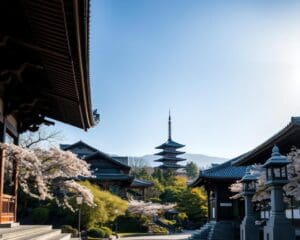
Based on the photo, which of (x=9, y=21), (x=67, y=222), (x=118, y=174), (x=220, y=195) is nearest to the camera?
(x=9, y=21)

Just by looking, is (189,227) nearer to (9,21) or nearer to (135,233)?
(135,233)

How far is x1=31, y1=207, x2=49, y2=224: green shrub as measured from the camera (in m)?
35.6

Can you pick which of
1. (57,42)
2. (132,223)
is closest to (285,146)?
(57,42)

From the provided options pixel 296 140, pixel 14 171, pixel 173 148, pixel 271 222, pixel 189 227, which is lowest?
pixel 189 227

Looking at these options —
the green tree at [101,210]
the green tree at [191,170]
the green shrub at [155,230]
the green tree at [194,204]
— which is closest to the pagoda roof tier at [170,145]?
the green tree at [191,170]

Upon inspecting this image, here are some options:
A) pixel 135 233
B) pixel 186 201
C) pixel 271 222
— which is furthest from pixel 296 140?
pixel 186 201

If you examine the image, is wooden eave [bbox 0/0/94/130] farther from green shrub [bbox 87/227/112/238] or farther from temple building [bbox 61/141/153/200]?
temple building [bbox 61/141/153/200]

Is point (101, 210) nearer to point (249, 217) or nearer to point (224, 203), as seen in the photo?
point (224, 203)

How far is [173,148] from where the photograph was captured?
88.8 m

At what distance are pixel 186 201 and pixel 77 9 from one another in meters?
46.2

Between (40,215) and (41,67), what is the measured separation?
2837 centimetres

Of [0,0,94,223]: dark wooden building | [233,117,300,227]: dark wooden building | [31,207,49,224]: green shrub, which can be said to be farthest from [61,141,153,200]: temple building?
[0,0,94,223]: dark wooden building

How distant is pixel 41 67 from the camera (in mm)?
9531

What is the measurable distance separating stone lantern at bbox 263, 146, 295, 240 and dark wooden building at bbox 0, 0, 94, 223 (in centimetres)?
496
